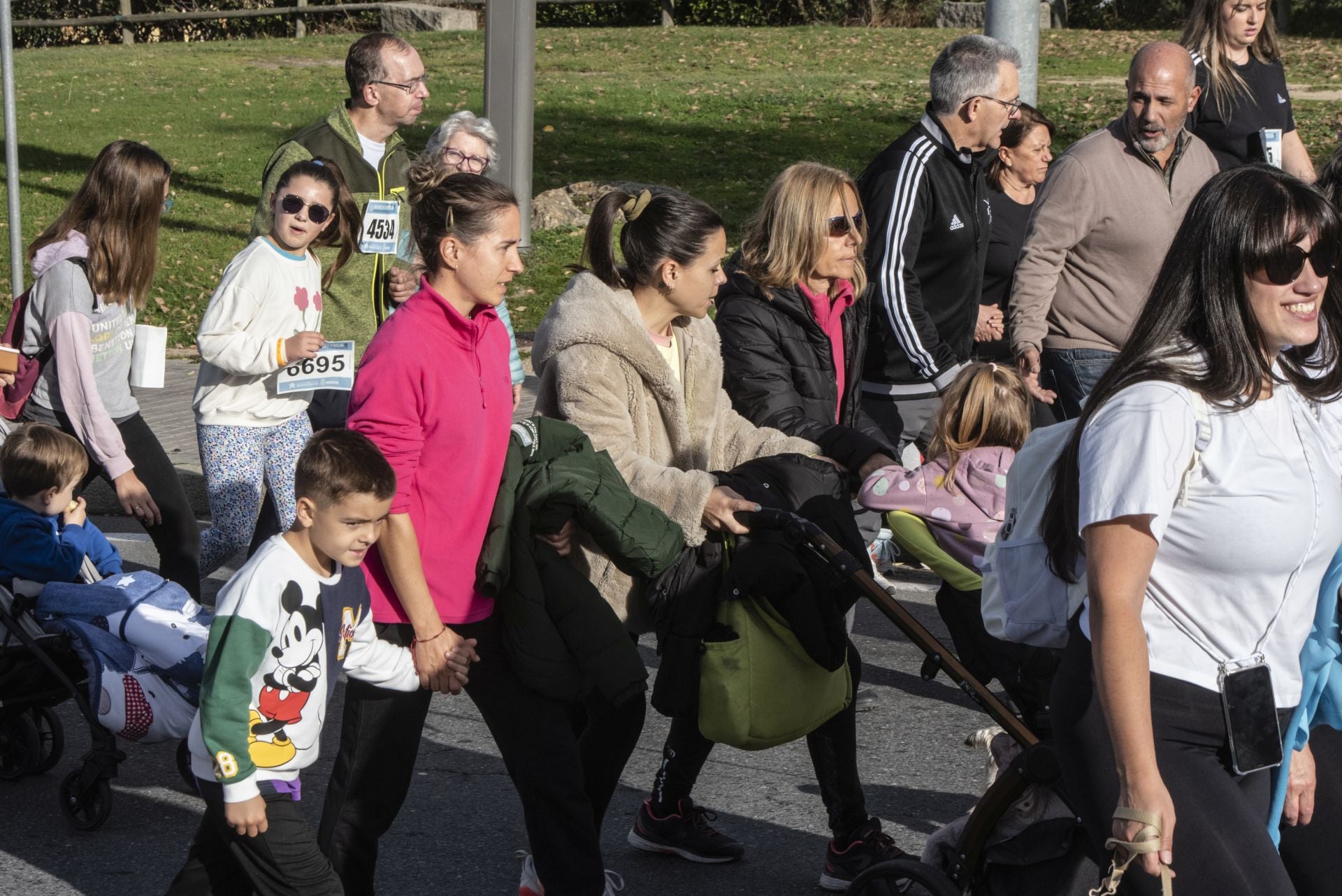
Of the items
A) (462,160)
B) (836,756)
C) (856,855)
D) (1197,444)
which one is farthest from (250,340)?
(1197,444)

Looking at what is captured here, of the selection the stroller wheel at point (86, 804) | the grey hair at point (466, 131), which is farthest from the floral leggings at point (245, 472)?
the grey hair at point (466, 131)

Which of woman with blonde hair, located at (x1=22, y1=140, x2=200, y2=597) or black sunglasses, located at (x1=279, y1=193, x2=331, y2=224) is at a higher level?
black sunglasses, located at (x1=279, y1=193, x2=331, y2=224)

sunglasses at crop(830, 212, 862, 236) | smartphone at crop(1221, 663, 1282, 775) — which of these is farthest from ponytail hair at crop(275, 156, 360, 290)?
smartphone at crop(1221, 663, 1282, 775)

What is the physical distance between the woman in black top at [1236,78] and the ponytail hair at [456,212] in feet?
14.4

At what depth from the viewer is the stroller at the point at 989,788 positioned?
315 cm

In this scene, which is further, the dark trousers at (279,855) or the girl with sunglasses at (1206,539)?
the dark trousers at (279,855)

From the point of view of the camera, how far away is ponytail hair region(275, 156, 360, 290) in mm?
5391

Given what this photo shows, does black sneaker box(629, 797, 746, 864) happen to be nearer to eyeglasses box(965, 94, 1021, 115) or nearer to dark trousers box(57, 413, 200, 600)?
dark trousers box(57, 413, 200, 600)

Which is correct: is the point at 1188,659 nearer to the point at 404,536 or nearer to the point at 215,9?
the point at 404,536

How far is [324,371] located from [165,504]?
2.34 ft

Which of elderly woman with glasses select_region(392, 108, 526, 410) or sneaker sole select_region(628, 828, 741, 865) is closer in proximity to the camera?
sneaker sole select_region(628, 828, 741, 865)

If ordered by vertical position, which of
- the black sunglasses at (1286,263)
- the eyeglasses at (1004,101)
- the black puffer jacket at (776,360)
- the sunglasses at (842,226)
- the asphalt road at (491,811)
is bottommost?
the asphalt road at (491,811)

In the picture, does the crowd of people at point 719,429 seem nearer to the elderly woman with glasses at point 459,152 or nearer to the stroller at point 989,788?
the elderly woman with glasses at point 459,152

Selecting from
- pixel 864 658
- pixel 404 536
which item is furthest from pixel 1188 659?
pixel 864 658
